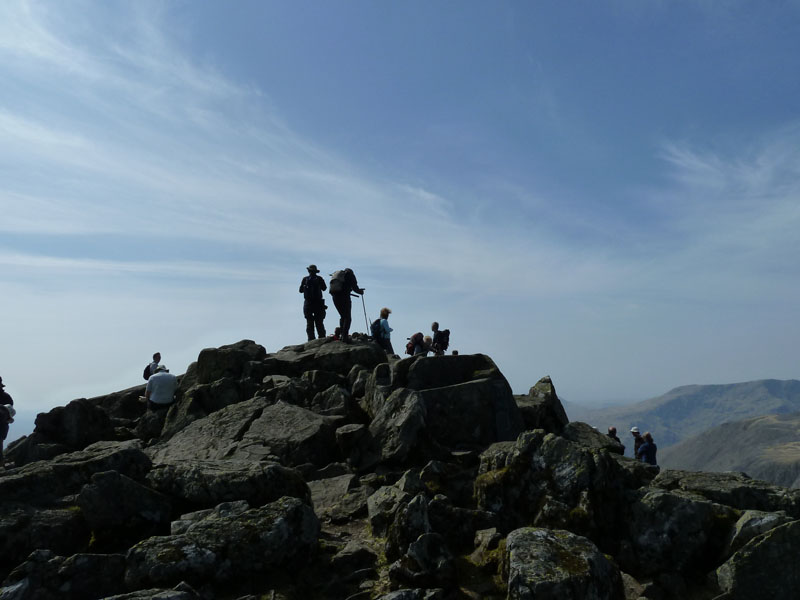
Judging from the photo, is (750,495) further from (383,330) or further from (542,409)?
(383,330)

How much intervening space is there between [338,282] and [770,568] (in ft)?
Result: 88.1

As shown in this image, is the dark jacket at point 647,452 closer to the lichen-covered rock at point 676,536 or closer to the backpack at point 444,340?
the backpack at point 444,340

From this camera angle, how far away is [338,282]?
33750mm

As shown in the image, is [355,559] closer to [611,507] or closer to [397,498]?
[397,498]

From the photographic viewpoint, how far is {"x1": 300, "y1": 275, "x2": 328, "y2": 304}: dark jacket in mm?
36250

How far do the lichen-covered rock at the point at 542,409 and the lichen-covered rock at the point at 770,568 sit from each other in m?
11.3

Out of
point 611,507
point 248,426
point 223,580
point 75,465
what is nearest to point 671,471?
point 611,507

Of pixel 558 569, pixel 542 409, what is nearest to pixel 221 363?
pixel 542 409

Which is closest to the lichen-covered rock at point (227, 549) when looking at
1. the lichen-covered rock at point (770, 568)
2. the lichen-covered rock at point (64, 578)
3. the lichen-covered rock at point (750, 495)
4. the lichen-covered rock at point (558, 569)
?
the lichen-covered rock at point (64, 578)

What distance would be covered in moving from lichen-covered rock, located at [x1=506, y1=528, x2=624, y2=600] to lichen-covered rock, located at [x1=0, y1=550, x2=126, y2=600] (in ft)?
24.9

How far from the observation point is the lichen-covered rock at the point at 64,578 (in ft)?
33.9

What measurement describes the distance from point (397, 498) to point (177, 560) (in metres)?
5.37

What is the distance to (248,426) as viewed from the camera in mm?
21266

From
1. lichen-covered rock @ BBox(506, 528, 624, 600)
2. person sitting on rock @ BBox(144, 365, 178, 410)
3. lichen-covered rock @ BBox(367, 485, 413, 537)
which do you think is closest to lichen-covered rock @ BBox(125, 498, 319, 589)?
lichen-covered rock @ BBox(367, 485, 413, 537)
